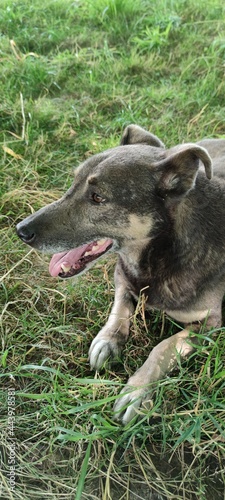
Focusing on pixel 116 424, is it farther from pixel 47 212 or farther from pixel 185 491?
pixel 47 212

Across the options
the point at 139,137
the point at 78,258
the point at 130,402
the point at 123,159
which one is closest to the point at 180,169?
the point at 123,159

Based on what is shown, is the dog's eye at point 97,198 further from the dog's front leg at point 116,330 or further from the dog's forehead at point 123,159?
the dog's front leg at point 116,330

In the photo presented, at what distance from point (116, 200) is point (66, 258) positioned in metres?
0.55

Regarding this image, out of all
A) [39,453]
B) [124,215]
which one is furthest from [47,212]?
[39,453]

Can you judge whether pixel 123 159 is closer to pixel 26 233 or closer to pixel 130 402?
pixel 26 233

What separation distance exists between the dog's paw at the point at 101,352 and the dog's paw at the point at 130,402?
0.74 ft

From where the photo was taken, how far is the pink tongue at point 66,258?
2.64 meters

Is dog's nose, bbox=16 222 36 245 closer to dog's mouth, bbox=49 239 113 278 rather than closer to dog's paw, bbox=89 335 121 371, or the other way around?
→ dog's mouth, bbox=49 239 113 278

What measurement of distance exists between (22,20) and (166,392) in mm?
4556

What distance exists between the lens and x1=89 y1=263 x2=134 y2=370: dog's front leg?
8.75 ft

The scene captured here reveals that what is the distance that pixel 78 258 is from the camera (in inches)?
104

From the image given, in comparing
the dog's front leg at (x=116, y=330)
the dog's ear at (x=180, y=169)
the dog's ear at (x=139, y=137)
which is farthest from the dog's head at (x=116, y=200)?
the dog's front leg at (x=116, y=330)

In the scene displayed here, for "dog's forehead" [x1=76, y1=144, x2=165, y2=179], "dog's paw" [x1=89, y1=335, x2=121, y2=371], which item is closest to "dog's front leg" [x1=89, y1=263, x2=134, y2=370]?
"dog's paw" [x1=89, y1=335, x2=121, y2=371]

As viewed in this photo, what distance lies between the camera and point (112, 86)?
463cm
